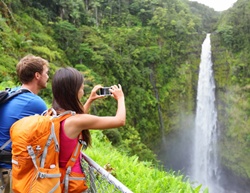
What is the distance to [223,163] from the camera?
909 inches

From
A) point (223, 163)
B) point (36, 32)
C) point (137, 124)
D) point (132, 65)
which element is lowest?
point (223, 163)

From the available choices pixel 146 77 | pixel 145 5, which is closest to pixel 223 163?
pixel 146 77

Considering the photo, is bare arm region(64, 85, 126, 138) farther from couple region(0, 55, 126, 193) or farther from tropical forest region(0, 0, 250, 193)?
tropical forest region(0, 0, 250, 193)

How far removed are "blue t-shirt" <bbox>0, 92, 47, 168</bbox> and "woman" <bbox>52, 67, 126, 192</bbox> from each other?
309mm

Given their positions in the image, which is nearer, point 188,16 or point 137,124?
point 137,124

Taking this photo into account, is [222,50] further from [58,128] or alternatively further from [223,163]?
[58,128]

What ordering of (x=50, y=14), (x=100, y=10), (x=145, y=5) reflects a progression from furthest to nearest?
1. (x=145, y=5)
2. (x=100, y=10)
3. (x=50, y=14)

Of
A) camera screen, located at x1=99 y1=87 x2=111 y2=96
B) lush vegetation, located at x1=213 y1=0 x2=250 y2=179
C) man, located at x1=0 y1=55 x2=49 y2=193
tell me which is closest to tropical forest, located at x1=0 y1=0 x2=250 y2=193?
lush vegetation, located at x1=213 y1=0 x2=250 y2=179

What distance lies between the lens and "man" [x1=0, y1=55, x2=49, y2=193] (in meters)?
1.89

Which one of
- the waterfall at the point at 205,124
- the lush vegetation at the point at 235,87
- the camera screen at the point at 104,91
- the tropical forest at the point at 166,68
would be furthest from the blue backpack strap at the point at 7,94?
the waterfall at the point at 205,124

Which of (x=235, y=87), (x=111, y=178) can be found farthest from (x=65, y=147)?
(x=235, y=87)

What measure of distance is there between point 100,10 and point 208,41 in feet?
35.6

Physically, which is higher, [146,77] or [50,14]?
[50,14]

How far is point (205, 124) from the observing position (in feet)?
80.2
